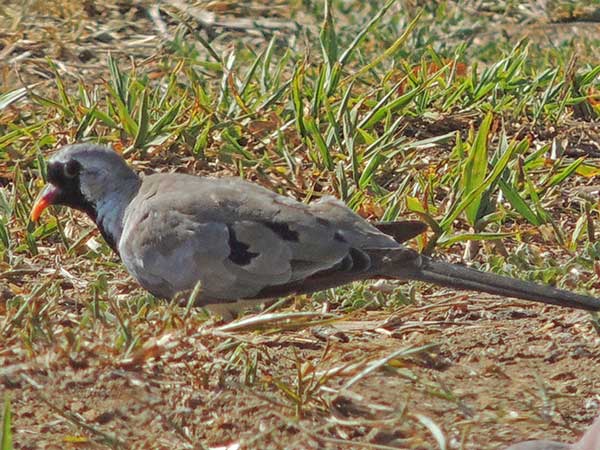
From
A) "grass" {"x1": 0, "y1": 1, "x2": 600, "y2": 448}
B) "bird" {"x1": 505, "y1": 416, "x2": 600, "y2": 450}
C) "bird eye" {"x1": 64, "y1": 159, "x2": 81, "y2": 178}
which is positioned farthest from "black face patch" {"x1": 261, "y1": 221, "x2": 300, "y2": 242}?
"bird" {"x1": 505, "y1": 416, "x2": 600, "y2": 450}

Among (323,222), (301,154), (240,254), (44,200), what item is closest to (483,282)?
(323,222)

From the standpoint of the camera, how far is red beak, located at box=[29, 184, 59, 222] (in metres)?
5.22

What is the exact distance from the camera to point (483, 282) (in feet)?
15.4

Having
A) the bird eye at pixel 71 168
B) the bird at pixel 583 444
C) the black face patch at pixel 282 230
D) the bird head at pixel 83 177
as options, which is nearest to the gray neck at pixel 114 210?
the bird head at pixel 83 177

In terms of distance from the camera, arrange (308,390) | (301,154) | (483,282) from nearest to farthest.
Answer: (308,390) < (483,282) < (301,154)

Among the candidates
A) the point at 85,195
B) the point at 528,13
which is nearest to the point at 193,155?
the point at 85,195

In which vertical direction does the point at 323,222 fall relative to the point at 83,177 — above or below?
above

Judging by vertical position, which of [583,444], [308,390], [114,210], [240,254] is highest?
[583,444]

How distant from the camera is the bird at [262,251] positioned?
15.4 ft

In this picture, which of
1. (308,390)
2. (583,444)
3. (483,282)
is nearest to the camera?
(583,444)

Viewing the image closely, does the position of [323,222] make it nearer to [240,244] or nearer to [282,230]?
[282,230]

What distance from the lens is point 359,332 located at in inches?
185

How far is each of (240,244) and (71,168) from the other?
0.83 m

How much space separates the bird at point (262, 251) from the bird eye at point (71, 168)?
0.41m
